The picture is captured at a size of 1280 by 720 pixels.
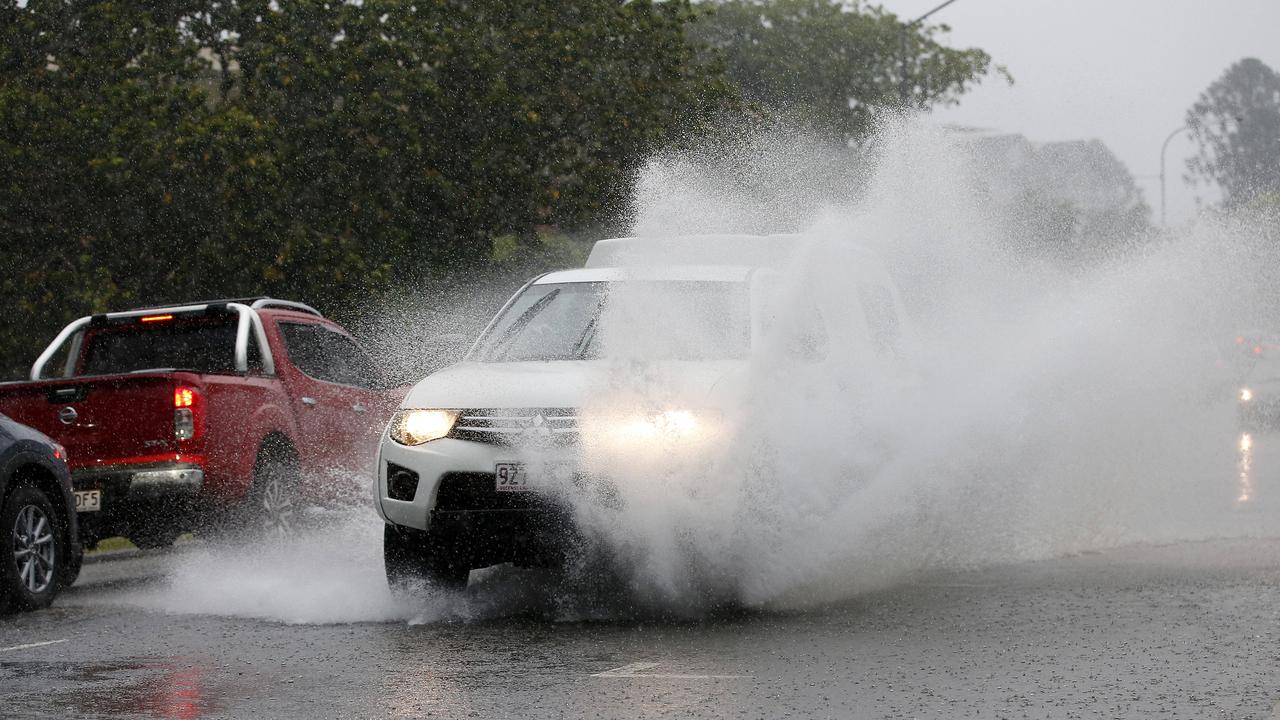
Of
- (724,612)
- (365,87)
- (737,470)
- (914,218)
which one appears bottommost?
(724,612)

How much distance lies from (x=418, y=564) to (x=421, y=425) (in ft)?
2.51

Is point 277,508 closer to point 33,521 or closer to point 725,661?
point 33,521

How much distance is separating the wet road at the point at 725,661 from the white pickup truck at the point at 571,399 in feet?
1.72

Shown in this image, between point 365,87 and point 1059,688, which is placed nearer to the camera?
point 1059,688

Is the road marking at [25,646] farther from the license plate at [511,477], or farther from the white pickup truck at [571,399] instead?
the license plate at [511,477]

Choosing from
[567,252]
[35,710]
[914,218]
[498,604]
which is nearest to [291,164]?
[567,252]

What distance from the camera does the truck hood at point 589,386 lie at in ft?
29.3

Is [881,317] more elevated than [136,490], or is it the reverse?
[881,317]

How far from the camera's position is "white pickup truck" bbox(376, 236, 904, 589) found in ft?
29.0

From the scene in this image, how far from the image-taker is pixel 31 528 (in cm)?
1034

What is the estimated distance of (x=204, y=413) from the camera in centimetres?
1189

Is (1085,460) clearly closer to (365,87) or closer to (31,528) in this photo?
(31,528)

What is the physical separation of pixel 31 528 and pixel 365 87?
13.8 meters

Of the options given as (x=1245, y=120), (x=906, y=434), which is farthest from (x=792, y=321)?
(x=1245, y=120)
